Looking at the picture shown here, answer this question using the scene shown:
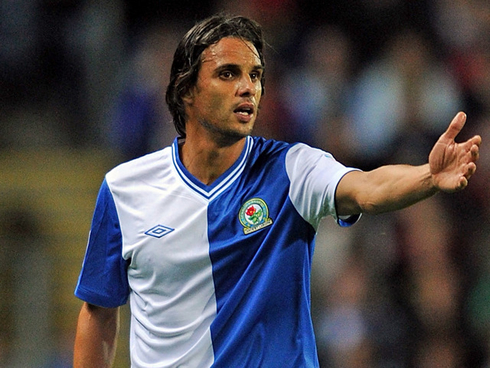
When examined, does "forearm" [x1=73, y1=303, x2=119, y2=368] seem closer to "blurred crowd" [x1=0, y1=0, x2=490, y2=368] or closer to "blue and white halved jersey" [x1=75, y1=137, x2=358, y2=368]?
"blue and white halved jersey" [x1=75, y1=137, x2=358, y2=368]

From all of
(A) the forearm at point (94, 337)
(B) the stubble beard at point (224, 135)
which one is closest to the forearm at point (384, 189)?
(B) the stubble beard at point (224, 135)

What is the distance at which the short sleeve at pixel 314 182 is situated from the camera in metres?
3.10

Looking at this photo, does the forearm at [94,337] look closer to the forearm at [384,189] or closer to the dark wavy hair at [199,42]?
the dark wavy hair at [199,42]

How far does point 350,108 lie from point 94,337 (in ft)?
14.4

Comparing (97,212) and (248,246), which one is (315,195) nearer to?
(248,246)

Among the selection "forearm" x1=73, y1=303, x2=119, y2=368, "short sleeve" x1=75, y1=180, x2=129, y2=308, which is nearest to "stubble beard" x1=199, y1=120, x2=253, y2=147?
"short sleeve" x1=75, y1=180, x2=129, y2=308

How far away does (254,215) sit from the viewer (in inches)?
130

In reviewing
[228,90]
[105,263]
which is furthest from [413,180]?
[105,263]

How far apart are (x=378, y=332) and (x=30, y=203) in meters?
3.18

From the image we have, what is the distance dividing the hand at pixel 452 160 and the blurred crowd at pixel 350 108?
3.88 m

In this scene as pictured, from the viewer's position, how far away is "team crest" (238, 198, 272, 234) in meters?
3.29

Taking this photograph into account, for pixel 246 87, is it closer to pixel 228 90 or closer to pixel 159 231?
pixel 228 90

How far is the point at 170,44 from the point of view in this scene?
→ 798 cm

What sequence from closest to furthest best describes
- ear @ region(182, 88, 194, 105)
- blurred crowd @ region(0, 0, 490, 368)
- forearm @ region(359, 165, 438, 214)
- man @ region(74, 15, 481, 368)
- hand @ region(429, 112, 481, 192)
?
hand @ region(429, 112, 481, 192), forearm @ region(359, 165, 438, 214), man @ region(74, 15, 481, 368), ear @ region(182, 88, 194, 105), blurred crowd @ region(0, 0, 490, 368)
